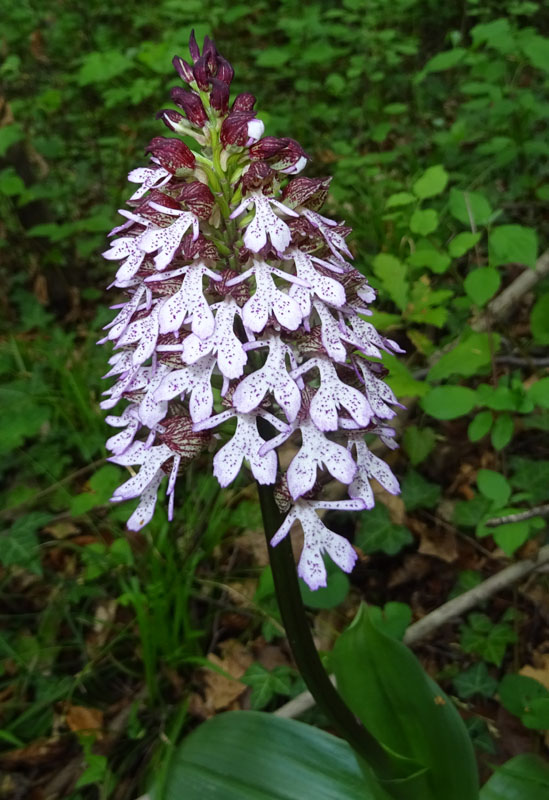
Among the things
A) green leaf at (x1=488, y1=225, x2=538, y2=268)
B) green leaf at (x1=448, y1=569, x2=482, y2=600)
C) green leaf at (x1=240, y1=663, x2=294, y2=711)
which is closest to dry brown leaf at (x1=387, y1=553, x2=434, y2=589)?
green leaf at (x1=448, y1=569, x2=482, y2=600)

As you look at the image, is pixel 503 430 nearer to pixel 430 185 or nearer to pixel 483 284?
pixel 483 284

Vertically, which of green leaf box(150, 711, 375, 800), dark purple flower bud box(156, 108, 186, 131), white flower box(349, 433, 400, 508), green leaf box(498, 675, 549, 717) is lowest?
green leaf box(498, 675, 549, 717)

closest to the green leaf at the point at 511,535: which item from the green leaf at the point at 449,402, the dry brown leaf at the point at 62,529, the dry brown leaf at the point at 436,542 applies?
the green leaf at the point at 449,402

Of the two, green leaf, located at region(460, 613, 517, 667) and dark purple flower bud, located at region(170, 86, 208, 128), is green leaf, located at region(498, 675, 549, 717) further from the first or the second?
dark purple flower bud, located at region(170, 86, 208, 128)

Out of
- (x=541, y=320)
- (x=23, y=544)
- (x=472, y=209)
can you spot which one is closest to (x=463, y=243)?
(x=472, y=209)

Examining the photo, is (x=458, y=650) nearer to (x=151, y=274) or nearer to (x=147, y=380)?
(x=147, y=380)

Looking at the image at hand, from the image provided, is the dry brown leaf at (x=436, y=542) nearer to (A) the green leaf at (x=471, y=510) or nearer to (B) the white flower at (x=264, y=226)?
(A) the green leaf at (x=471, y=510)

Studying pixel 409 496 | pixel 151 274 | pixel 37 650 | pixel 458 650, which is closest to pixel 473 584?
pixel 458 650

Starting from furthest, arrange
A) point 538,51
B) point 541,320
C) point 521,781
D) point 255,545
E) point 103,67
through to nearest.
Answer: point 103,67 < point 538,51 < point 255,545 < point 541,320 < point 521,781
